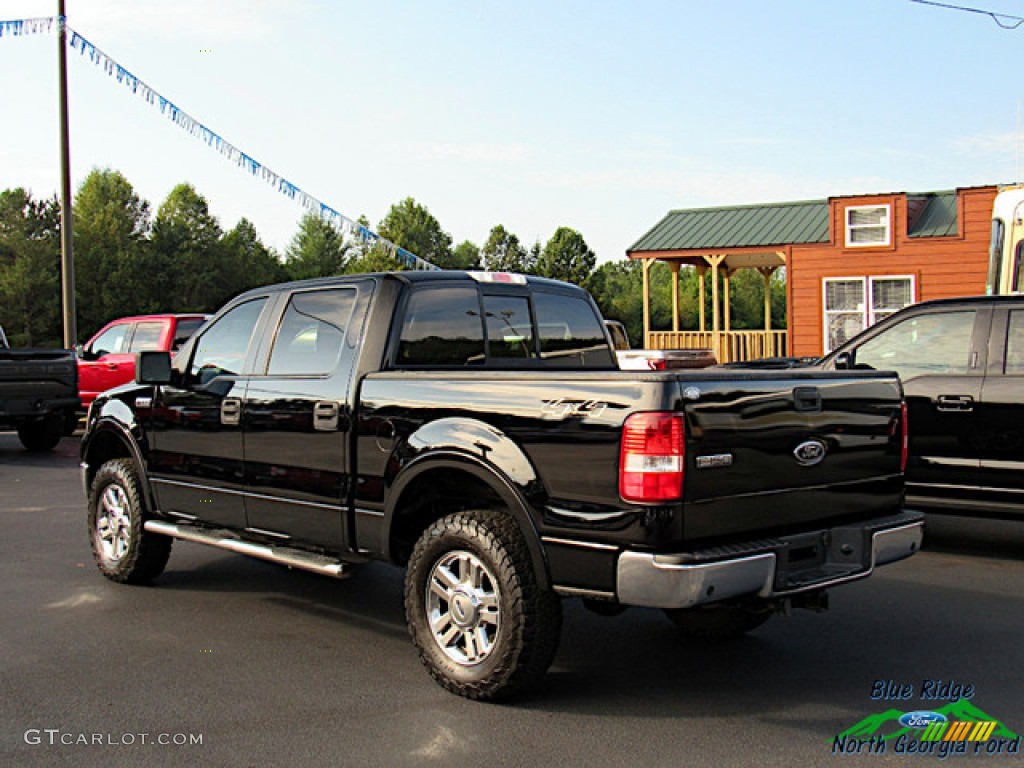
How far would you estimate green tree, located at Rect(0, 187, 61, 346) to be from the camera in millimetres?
64812

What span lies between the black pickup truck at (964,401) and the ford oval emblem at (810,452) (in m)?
3.45

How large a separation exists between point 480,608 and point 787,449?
1.45 meters

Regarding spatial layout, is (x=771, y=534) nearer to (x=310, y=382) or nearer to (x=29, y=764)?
(x=310, y=382)

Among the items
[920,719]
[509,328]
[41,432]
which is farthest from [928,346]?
[41,432]

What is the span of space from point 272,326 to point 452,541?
1.97 meters

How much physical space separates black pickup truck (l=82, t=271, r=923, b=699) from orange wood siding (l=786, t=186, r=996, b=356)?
65.5 feet

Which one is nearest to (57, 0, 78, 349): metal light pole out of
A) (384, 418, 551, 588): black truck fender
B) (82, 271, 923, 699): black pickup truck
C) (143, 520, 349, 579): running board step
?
(143, 520, 349, 579): running board step

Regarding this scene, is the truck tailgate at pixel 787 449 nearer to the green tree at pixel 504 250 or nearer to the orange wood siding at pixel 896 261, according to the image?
the orange wood siding at pixel 896 261

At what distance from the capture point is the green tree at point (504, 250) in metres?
98.7

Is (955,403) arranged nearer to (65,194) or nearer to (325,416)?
(325,416)

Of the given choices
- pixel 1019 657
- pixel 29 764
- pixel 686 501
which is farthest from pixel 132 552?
pixel 1019 657

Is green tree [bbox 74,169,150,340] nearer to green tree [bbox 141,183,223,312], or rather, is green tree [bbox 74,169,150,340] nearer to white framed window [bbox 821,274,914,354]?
green tree [bbox 141,183,223,312]

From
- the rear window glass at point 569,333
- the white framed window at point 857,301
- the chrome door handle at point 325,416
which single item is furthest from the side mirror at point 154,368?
the white framed window at point 857,301

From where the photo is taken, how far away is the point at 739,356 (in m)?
27.2
